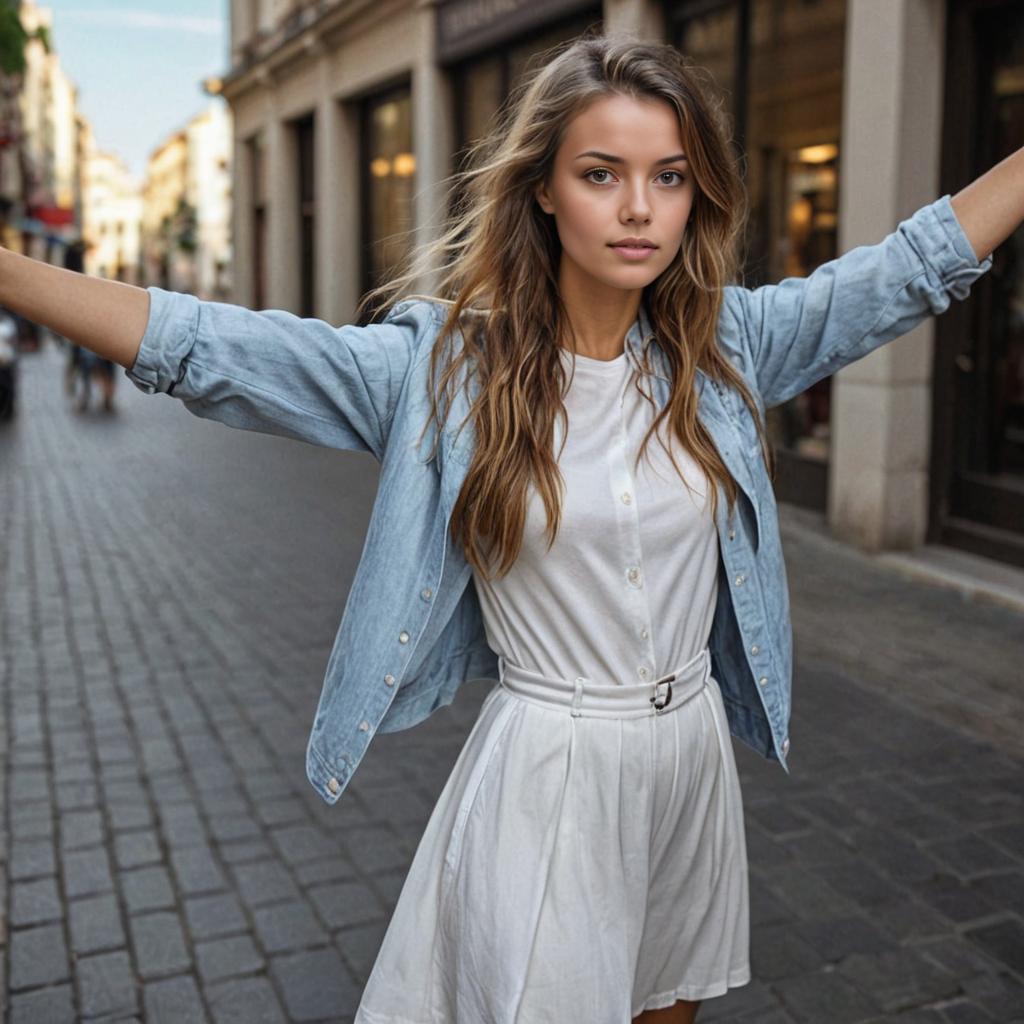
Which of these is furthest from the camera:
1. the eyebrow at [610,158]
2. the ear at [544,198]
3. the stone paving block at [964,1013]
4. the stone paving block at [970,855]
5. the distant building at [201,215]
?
the distant building at [201,215]

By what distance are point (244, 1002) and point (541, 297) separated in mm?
2034

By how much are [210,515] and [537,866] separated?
328 inches

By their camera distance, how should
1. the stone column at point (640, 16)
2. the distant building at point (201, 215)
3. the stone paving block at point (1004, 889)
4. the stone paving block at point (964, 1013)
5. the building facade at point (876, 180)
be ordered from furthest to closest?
the distant building at point (201, 215)
the stone column at point (640, 16)
the building facade at point (876, 180)
the stone paving block at point (1004, 889)
the stone paving block at point (964, 1013)

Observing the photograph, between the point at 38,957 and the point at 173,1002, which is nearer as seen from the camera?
the point at 173,1002

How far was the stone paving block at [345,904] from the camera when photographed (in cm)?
354

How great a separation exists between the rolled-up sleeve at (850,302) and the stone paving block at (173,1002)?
202cm

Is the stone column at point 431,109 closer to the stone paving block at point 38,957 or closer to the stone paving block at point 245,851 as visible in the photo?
the stone paving block at point 245,851

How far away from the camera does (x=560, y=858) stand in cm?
187

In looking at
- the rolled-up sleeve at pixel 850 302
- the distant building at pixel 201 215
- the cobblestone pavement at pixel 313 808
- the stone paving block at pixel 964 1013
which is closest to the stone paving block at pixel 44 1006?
the cobblestone pavement at pixel 313 808

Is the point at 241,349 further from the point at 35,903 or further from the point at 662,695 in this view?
the point at 35,903

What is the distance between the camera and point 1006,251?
25.0 feet

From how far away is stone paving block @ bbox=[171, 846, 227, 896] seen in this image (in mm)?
3723

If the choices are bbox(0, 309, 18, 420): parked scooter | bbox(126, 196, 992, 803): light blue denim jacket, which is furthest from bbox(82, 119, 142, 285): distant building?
bbox(126, 196, 992, 803): light blue denim jacket

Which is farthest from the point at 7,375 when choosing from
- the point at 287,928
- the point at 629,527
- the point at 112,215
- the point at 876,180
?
the point at 112,215
